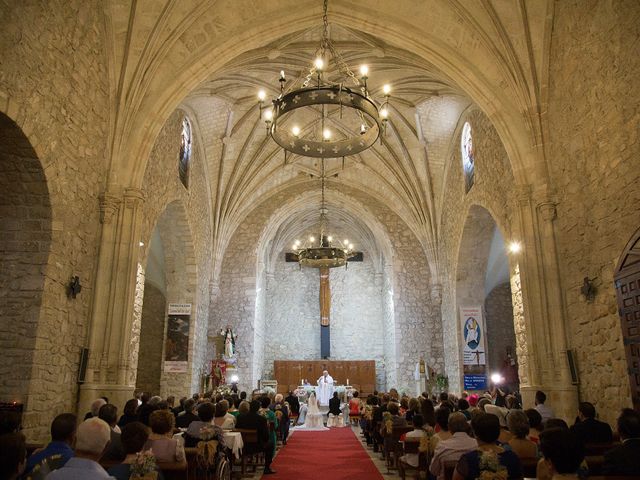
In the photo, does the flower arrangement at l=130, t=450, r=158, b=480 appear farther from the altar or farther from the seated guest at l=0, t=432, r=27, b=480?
the altar

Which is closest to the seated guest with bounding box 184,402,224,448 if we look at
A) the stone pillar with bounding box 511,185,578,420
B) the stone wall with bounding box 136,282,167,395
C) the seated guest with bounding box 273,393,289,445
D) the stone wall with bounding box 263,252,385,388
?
the seated guest with bounding box 273,393,289,445

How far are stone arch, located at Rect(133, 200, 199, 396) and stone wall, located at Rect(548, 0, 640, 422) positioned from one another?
31.3ft

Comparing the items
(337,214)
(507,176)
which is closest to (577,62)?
(507,176)

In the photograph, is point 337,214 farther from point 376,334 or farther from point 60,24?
point 60,24

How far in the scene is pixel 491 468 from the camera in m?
3.47

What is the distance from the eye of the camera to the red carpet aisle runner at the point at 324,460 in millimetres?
8039

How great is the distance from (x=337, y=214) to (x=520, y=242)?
14.3m

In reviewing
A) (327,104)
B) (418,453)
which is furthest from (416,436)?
(327,104)

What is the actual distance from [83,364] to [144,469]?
19.7ft

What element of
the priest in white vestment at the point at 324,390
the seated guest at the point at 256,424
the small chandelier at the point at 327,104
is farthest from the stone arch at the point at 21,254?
the priest in white vestment at the point at 324,390

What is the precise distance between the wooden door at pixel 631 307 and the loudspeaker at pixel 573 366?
5.46 feet

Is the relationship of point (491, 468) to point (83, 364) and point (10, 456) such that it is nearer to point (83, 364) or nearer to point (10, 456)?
point (10, 456)

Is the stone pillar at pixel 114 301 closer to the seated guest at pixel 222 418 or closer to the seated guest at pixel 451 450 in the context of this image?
the seated guest at pixel 222 418

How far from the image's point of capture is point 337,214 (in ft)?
78.1
